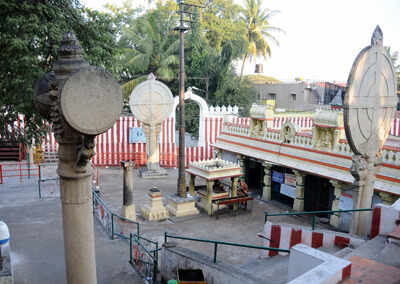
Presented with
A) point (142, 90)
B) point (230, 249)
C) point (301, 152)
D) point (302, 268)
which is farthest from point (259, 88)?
point (302, 268)

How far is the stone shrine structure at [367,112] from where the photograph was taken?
6.66 meters

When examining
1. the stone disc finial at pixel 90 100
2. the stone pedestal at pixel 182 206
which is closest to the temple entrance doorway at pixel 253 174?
the stone pedestal at pixel 182 206

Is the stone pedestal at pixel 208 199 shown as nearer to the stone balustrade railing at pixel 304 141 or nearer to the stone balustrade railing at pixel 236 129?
the stone balustrade railing at pixel 304 141

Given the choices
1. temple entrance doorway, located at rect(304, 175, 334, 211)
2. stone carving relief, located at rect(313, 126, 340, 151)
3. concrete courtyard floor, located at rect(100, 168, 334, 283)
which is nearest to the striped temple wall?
concrete courtyard floor, located at rect(100, 168, 334, 283)

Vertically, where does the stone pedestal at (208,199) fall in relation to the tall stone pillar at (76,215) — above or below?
below

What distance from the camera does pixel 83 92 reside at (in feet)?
11.9

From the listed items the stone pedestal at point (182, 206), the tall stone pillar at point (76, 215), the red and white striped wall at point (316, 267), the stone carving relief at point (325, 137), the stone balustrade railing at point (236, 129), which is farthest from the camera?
the stone balustrade railing at point (236, 129)

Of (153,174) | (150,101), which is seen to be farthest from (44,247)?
(150,101)

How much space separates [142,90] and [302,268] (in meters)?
15.3

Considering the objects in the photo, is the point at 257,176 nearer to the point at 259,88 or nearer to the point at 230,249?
the point at 230,249

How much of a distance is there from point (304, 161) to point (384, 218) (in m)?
7.18

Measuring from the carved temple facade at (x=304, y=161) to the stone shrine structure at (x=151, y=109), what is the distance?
3.64 meters

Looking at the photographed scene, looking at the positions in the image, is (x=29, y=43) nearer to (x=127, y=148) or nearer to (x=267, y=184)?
(x=267, y=184)

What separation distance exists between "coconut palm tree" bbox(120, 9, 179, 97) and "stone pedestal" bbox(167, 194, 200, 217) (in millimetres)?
16678
